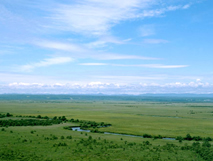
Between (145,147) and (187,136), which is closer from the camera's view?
(145,147)

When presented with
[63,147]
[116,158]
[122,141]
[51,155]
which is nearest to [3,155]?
[51,155]

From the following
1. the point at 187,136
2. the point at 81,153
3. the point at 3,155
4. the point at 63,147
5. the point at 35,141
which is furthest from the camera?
the point at 187,136

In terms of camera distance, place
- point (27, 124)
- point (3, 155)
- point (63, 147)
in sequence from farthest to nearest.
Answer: point (27, 124) → point (63, 147) → point (3, 155)

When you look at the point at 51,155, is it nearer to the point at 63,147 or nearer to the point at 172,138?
the point at 63,147

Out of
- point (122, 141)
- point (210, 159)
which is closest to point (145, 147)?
point (122, 141)

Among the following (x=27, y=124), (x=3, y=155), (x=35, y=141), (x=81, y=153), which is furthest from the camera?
(x=27, y=124)

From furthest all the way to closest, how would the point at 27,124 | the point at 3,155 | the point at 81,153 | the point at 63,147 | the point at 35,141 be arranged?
the point at 27,124 < the point at 35,141 < the point at 63,147 < the point at 81,153 < the point at 3,155

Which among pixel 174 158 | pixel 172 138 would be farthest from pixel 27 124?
pixel 174 158

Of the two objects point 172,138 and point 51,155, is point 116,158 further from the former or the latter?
point 172,138

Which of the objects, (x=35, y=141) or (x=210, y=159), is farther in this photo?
(x=35, y=141)
